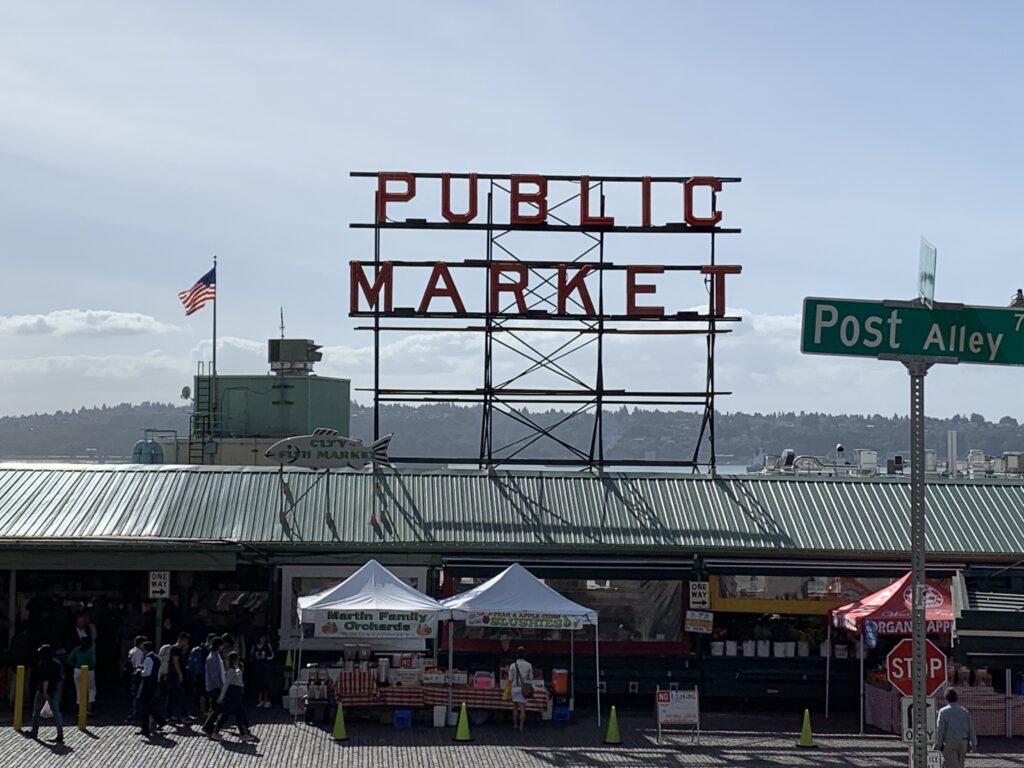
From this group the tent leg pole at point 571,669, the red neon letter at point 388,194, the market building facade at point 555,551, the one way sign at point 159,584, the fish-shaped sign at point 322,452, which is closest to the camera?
the tent leg pole at point 571,669

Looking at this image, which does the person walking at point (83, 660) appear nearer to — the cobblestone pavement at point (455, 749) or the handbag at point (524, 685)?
the cobblestone pavement at point (455, 749)

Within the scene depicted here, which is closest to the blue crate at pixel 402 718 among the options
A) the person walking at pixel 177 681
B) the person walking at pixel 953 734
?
the person walking at pixel 177 681

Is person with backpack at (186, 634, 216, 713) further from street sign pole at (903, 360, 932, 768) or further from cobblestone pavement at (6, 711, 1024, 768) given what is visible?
street sign pole at (903, 360, 932, 768)

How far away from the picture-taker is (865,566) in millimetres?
26562

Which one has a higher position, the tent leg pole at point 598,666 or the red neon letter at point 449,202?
the red neon letter at point 449,202

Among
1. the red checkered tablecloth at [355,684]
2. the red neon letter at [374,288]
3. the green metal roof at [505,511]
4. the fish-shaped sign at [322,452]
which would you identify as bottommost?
the red checkered tablecloth at [355,684]

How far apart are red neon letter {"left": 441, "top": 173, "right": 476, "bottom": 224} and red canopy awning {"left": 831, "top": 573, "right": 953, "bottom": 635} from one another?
12657mm

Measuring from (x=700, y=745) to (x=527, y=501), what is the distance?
7.58m

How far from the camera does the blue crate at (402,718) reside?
23.8m

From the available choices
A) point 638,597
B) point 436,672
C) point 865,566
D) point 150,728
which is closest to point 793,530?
point 865,566

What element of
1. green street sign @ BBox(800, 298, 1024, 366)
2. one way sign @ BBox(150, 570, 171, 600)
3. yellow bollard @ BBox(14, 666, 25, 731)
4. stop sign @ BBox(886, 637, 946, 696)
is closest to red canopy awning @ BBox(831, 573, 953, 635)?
stop sign @ BBox(886, 637, 946, 696)

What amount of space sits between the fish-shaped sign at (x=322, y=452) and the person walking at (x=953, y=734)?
528 inches

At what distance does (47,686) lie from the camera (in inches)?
848

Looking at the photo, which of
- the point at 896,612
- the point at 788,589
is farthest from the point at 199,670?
the point at 896,612
